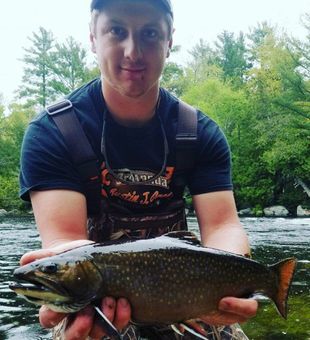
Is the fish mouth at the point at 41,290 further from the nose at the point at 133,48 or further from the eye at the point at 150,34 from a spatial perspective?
the eye at the point at 150,34

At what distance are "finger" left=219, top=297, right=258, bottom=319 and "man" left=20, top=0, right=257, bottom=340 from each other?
470mm

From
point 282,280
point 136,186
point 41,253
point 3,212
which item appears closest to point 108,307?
point 41,253

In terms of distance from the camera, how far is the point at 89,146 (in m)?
3.01

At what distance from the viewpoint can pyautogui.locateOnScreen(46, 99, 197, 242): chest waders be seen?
3.01 m

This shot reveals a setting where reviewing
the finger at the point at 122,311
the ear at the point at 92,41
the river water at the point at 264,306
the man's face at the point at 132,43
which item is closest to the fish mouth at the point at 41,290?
the finger at the point at 122,311

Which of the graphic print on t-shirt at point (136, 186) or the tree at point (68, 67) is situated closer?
the graphic print on t-shirt at point (136, 186)

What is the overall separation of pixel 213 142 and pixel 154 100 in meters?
0.48

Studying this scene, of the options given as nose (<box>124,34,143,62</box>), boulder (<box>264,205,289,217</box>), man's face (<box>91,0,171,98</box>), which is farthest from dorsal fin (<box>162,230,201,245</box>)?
boulder (<box>264,205,289,217</box>)

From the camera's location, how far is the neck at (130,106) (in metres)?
3.22

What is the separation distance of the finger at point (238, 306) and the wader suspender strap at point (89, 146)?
3.40ft

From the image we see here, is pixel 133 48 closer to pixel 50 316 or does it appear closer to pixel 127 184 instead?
pixel 127 184

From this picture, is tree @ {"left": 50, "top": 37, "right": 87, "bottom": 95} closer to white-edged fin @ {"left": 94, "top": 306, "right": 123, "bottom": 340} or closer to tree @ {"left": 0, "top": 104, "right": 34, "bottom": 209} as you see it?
tree @ {"left": 0, "top": 104, "right": 34, "bottom": 209}

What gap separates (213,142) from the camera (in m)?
3.36

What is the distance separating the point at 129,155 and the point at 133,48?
0.67 metres
